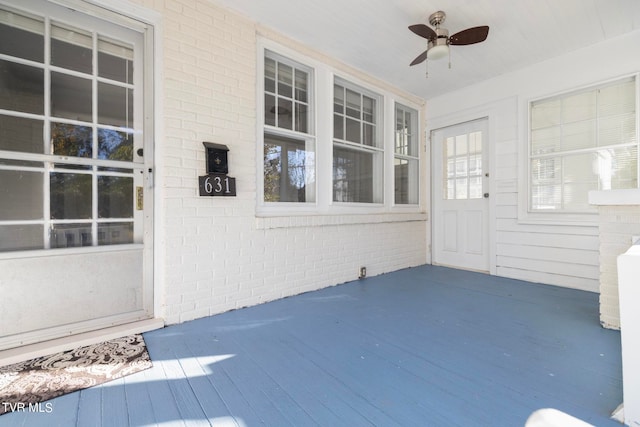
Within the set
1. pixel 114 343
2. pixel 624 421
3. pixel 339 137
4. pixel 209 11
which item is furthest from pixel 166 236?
pixel 624 421

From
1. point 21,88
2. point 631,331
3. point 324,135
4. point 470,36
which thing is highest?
point 470,36

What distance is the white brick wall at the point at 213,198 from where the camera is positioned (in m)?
2.50

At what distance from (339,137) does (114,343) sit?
3.12 metres

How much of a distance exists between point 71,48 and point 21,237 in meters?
1.42

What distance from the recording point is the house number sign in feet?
8.58

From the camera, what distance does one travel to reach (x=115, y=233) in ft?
7.88

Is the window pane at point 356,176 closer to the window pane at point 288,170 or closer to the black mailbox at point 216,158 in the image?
the window pane at point 288,170

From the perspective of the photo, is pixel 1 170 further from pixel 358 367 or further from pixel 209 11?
pixel 358 367


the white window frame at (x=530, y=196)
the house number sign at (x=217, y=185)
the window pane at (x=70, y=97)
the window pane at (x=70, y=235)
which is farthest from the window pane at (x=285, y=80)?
the white window frame at (x=530, y=196)

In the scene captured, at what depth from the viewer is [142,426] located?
1348 millimetres

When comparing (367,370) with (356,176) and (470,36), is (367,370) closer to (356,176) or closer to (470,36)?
(356,176)

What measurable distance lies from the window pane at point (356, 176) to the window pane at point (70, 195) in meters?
2.50

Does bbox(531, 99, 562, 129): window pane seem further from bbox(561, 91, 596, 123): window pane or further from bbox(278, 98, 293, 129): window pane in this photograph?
bbox(278, 98, 293, 129): window pane

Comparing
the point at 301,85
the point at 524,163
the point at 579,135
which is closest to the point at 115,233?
the point at 301,85
